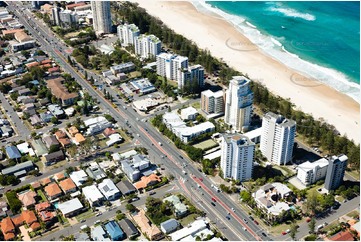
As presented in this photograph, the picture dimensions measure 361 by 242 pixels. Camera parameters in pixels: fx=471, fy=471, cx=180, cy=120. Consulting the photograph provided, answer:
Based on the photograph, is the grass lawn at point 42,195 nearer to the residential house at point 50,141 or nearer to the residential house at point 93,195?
the residential house at point 93,195

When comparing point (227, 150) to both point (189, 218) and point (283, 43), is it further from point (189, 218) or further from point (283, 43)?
point (283, 43)

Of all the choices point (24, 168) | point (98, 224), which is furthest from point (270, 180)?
point (24, 168)

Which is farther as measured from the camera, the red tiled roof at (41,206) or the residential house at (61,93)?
the residential house at (61,93)

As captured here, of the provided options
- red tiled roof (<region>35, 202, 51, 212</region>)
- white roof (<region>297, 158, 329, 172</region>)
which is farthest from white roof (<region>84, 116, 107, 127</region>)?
white roof (<region>297, 158, 329, 172</region>)

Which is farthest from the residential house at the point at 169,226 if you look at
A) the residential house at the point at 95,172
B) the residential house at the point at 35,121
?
the residential house at the point at 35,121

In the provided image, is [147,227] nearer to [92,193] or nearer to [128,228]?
[128,228]

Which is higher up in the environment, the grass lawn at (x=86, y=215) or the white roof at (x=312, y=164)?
the white roof at (x=312, y=164)
